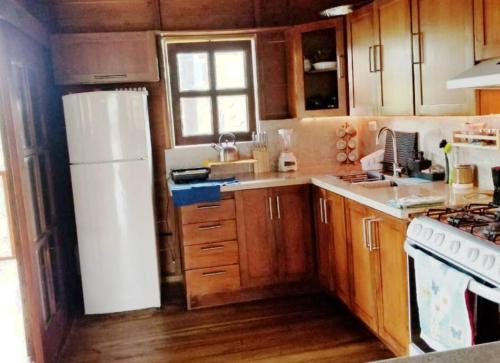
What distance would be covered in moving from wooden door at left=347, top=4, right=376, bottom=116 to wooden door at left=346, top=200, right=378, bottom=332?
88 centimetres

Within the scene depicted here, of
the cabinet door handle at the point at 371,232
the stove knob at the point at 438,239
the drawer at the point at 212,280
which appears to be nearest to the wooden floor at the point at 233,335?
the drawer at the point at 212,280

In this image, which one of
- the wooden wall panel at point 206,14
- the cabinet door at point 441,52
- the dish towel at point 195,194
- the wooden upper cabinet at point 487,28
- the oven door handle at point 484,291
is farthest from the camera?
the wooden wall panel at point 206,14

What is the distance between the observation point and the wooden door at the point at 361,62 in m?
3.71

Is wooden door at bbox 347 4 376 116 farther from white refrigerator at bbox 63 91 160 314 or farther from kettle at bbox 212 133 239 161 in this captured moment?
white refrigerator at bbox 63 91 160 314

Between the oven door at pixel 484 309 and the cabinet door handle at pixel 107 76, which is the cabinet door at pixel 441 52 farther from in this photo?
the cabinet door handle at pixel 107 76

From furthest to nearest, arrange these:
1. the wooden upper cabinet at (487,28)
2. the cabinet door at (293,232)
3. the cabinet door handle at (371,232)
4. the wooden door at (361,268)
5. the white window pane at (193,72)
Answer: the white window pane at (193,72) < the cabinet door at (293,232) < the wooden door at (361,268) < the cabinet door handle at (371,232) < the wooden upper cabinet at (487,28)

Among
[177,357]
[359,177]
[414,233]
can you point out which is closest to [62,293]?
[177,357]

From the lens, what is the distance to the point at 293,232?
4.09 metres

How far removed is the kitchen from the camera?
278cm

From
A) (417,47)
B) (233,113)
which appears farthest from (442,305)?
(233,113)

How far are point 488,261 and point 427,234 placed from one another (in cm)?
43

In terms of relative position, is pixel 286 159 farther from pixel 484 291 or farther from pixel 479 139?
pixel 484 291

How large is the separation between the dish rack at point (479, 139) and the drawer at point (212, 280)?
1.82 m

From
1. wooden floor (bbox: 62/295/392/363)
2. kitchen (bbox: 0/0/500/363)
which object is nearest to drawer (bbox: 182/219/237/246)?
kitchen (bbox: 0/0/500/363)
